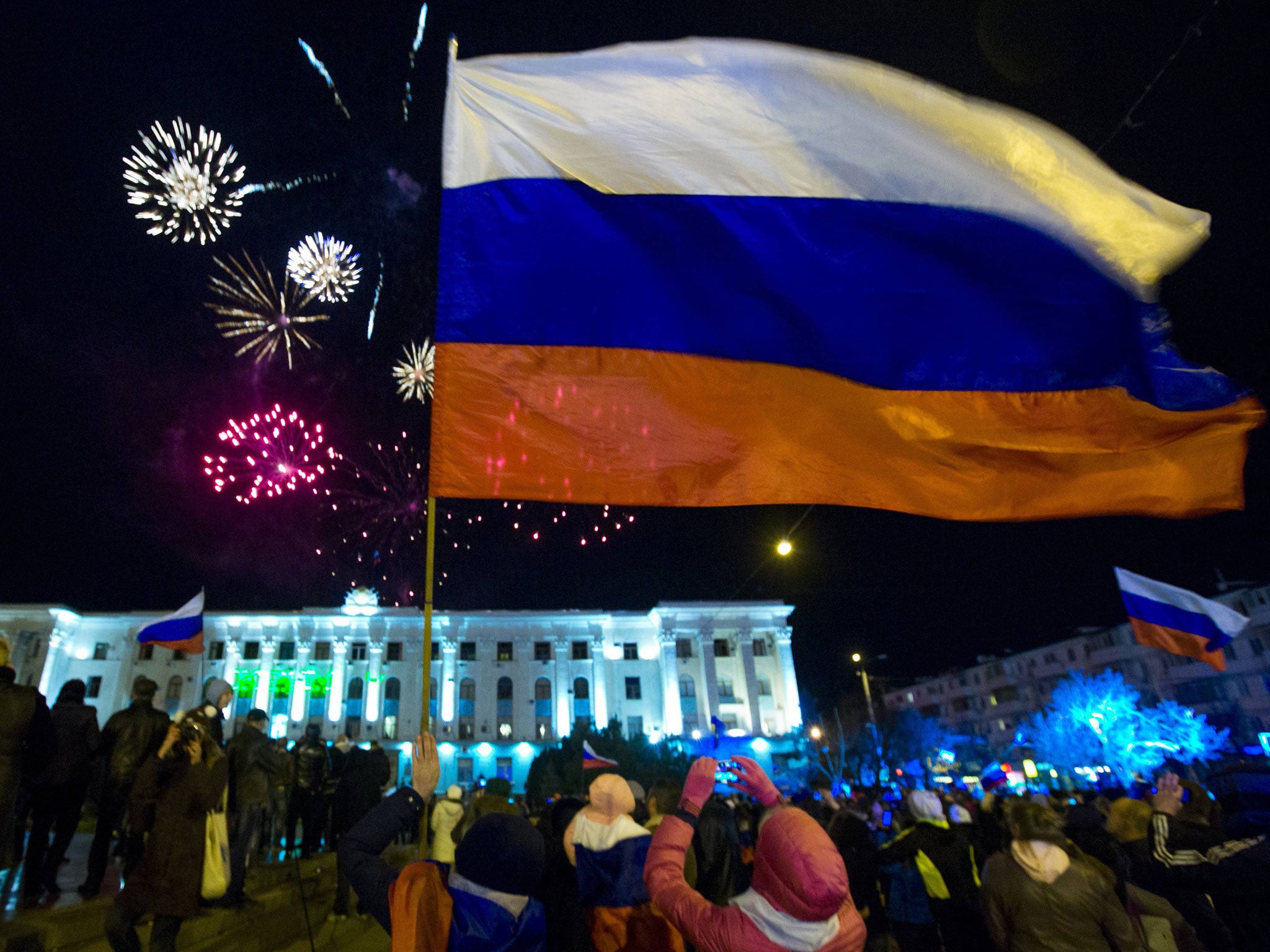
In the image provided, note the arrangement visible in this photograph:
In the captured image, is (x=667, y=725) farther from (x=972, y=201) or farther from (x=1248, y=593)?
(x=972, y=201)

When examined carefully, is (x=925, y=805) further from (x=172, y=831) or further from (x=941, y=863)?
(x=172, y=831)

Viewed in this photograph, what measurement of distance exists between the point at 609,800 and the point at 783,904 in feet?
3.44

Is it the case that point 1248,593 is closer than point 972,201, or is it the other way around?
point 972,201

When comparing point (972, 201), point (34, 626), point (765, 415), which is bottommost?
point (765, 415)

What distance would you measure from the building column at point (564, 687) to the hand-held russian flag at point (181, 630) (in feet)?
137

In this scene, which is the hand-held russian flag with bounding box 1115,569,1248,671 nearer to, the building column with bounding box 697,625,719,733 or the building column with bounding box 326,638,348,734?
the building column with bounding box 697,625,719,733

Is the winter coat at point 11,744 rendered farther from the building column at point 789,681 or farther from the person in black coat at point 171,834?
the building column at point 789,681

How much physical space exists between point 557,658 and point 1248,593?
48.1 m

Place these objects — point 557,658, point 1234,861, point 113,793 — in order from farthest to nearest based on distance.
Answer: point 557,658 < point 113,793 < point 1234,861

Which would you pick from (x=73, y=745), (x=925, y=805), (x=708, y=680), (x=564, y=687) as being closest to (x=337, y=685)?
(x=564, y=687)

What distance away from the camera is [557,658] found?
52.3m

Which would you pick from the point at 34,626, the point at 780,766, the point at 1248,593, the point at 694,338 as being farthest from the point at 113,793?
the point at 1248,593

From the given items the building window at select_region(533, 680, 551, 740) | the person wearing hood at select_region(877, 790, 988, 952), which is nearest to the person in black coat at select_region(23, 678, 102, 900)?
the person wearing hood at select_region(877, 790, 988, 952)

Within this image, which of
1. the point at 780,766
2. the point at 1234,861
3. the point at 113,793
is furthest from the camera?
the point at 780,766
